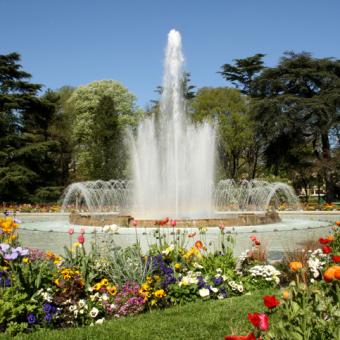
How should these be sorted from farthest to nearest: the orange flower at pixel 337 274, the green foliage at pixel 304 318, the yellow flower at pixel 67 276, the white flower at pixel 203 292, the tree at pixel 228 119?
the tree at pixel 228 119, the white flower at pixel 203 292, the yellow flower at pixel 67 276, the orange flower at pixel 337 274, the green foliage at pixel 304 318

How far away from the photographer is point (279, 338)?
2.62 meters

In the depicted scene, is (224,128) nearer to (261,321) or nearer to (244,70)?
(244,70)

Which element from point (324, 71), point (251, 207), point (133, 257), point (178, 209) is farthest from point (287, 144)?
point (133, 257)

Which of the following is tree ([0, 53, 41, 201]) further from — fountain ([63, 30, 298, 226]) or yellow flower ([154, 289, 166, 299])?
yellow flower ([154, 289, 166, 299])

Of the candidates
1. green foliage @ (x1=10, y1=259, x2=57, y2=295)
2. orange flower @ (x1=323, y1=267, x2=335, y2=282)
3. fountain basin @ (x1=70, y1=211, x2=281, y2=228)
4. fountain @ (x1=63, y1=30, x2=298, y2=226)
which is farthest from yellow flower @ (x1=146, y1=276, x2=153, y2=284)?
fountain @ (x1=63, y1=30, x2=298, y2=226)

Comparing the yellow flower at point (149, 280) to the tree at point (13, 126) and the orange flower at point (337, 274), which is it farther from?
the tree at point (13, 126)

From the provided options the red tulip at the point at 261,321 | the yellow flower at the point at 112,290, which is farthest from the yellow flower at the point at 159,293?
the red tulip at the point at 261,321

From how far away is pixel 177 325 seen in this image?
15.7 feet

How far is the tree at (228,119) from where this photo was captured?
1630 inches

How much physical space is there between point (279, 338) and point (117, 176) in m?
38.6

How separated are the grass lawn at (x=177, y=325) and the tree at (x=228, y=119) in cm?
3492

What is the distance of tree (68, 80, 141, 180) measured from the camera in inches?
1727

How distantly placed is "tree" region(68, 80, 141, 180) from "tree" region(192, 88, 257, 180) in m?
7.76

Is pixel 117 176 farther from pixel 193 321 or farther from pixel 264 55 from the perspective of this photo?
pixel 193 321
